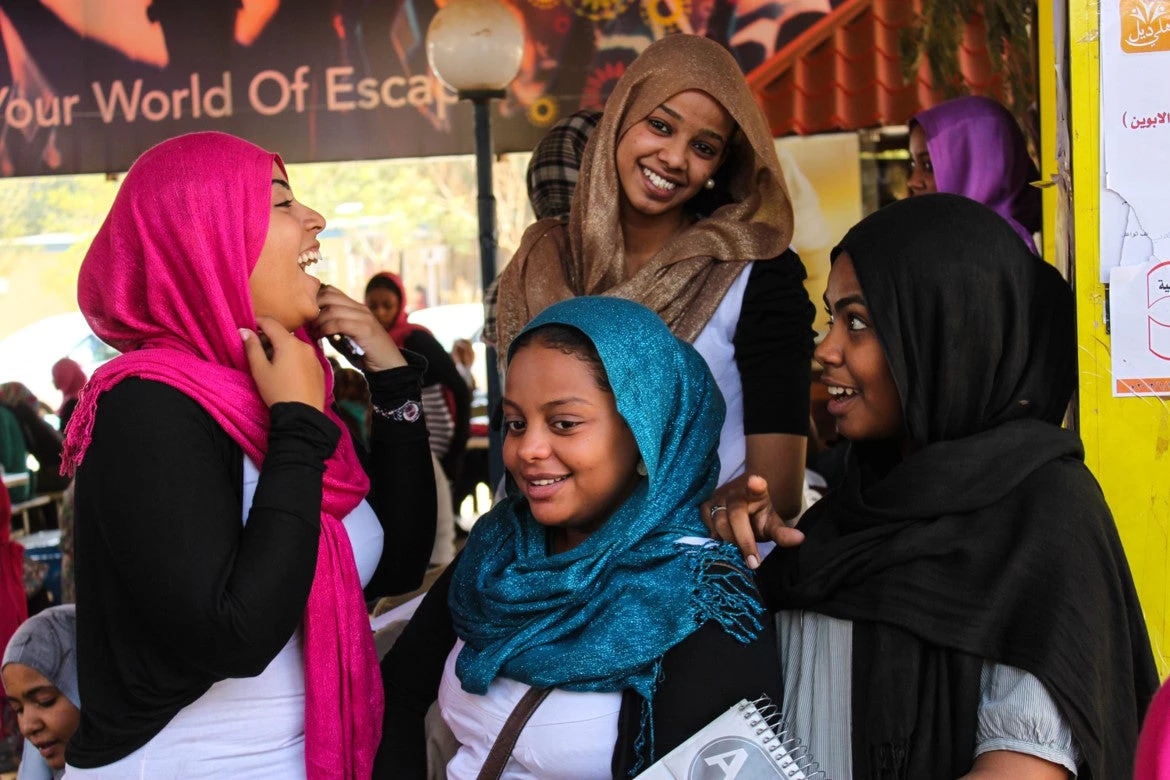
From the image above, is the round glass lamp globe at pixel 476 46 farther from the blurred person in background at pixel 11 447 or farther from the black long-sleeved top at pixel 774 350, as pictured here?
the blurred person in background at pixel 11 447

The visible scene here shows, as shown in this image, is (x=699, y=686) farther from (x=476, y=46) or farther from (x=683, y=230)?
(x=476, y=46)

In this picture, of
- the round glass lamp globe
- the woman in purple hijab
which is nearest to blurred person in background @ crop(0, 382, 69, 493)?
the round glass lamp globe

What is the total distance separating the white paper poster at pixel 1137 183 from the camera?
2148 mm

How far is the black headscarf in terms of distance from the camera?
162 centimetres

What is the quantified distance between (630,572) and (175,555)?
67 cm

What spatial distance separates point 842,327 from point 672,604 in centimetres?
50

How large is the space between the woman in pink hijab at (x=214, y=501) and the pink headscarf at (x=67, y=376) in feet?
20.3

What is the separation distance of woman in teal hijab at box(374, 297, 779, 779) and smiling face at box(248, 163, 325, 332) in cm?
41

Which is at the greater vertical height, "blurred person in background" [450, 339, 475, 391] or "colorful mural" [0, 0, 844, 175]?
"colorful mural" [0, 0, 844, 175]

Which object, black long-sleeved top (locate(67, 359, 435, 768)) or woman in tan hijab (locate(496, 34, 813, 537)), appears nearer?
black long-sleeved top (locate(67, 359, 435, 768))

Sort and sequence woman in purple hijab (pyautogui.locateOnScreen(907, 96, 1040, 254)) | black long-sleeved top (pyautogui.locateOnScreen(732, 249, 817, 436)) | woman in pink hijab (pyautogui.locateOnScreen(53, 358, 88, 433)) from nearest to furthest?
black long-sleeved top (pyautogui.locateOnScreen(732, 249, 817, 436)), woman in purple hijab (pyautogui.locateOnScreen(907, 96, 1040, 254)), woman in pink hijab (pyautogui.locateOnScreen(53, 358, 88, 433))

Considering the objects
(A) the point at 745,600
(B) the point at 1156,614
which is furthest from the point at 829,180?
(A) the point at 745,600

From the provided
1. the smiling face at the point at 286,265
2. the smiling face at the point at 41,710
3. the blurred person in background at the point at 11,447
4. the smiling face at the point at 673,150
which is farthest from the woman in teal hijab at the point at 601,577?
the blurred person in background at the point at 11,447

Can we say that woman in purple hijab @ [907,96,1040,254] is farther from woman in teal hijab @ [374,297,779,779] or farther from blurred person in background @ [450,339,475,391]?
blurred person in background @ [450,339,475,391]
